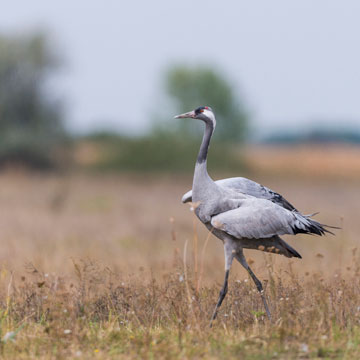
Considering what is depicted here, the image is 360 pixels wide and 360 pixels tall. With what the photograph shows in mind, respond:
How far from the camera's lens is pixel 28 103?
38719 mm

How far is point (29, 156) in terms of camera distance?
3912 cm

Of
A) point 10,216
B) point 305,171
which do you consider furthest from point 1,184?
point 305,171

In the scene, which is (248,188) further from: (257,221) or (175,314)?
(175,314)

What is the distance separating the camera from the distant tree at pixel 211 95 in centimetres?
6022

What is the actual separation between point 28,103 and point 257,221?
3423 centimetres

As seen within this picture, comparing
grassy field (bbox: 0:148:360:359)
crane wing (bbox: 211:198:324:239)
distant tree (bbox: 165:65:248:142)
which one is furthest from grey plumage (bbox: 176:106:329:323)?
distant tree (bbox: 165:65:248:142)

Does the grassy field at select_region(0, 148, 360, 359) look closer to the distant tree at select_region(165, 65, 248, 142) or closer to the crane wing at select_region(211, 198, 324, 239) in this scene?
the crane wing at select_region(211, 198, 324, 239)

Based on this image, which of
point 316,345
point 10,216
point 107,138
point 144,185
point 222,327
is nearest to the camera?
point 316,345

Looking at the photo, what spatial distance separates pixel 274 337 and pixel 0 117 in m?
35.6

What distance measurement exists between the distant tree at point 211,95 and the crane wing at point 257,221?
53.1m

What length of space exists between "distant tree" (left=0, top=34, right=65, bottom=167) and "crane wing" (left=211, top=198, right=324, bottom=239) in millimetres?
33212

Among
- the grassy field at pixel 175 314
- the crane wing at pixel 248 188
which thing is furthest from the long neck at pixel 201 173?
the grassy field at pixel 175 314

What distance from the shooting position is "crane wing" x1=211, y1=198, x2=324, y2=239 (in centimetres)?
642

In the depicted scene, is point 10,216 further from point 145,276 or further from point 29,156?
point 29,156
